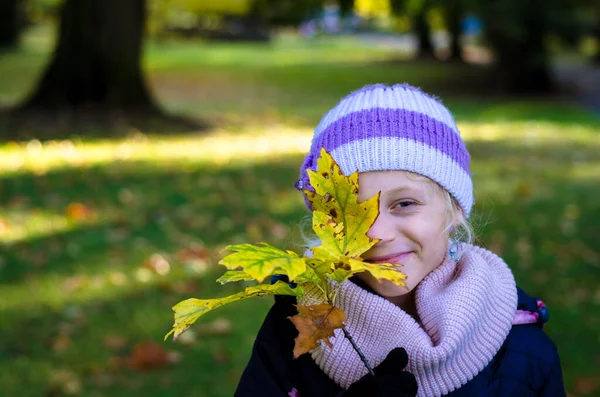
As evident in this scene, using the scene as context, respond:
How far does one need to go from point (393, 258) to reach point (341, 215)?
44 cm

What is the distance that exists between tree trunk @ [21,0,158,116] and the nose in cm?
1085

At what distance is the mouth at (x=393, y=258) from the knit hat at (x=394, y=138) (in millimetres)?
189

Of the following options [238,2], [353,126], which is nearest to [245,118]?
[353,126]

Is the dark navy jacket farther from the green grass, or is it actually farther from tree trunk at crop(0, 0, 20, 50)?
tree trunk at crop(0, 0, 20, 50)

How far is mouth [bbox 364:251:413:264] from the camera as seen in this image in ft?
5.94

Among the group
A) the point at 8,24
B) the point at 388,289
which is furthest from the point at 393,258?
the point at 8,24

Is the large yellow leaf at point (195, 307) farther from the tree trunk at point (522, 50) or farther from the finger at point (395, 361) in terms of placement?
the tree trunk at point (522, 50)

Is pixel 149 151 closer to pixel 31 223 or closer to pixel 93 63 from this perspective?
pixel 93 63

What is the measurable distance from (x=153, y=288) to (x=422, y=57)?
26.7 metres

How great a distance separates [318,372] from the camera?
193 cm

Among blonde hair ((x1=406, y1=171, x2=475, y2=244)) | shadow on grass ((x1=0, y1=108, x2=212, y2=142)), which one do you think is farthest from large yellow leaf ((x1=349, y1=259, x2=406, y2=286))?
shadow on grass ((x1=0, y1=108, x2=212, y2=142))

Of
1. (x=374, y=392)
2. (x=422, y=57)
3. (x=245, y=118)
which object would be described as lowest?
(x=422, y=57)

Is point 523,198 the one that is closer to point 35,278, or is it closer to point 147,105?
point 35,278

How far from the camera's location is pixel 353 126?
1.95 metres
